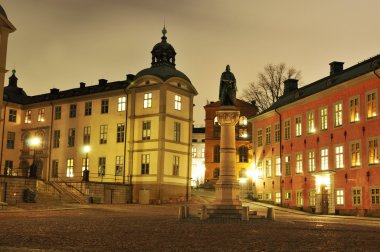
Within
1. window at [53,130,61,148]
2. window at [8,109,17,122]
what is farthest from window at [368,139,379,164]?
window at [8,109,17,122]

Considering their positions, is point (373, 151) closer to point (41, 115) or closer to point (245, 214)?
point (245, 214)

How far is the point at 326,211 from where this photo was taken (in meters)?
38.0

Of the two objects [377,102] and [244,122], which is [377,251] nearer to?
[377,102]

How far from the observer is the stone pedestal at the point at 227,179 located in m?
24.5

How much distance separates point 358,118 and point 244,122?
36.8m

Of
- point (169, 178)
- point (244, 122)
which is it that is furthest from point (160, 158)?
point (244, 122)

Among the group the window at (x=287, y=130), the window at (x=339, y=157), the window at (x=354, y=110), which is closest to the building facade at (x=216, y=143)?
the window at (x=287, y=130)

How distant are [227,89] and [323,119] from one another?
1622 cm

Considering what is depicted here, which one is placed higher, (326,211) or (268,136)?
(268,136)

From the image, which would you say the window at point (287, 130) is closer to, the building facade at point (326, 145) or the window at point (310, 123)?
the building facade at point (326, 145)

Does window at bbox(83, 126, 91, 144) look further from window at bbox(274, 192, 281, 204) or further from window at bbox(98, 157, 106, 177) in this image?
window at bbox(274, 192, 281, 204)

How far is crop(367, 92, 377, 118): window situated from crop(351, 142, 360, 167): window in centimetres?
227

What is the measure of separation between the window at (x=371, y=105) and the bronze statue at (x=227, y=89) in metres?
12.0

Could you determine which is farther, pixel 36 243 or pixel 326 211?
pixel 326 211
